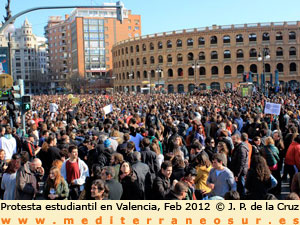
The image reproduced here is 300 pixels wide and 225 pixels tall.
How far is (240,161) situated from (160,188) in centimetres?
244

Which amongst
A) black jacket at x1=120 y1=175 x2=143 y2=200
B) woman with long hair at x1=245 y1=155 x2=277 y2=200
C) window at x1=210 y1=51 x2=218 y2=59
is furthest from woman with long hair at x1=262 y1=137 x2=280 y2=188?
window at x1=210 y1=51 x2=218 y2=59

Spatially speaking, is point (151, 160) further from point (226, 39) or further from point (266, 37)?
point (266, 37)

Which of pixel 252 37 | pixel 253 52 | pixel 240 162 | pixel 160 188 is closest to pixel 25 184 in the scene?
pixel 160 188

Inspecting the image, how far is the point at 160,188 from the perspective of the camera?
542 cm

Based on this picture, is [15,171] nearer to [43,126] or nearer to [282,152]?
[43,126]

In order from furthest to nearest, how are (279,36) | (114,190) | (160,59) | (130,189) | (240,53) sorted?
(160,59), (240,53), (279,36), (130,189), (114,190)

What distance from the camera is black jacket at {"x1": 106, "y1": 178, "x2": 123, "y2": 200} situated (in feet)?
16.8

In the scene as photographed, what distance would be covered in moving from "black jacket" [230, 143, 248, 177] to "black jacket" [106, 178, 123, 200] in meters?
2.89

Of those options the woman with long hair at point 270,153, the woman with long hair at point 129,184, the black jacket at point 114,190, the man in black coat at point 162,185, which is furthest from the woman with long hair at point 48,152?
the woman with long hair at point 270,153

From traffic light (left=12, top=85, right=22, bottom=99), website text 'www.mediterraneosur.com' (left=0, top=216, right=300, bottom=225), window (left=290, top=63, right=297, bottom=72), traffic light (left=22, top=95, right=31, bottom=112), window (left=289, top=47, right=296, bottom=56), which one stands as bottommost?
website text 'www.mediterraneosur.com' (left=0, top=216, right=300, bottom=225)

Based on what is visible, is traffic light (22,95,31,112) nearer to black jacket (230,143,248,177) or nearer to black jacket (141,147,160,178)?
black jacket (141,147,160,178)

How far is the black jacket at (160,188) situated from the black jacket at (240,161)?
2.16 metres

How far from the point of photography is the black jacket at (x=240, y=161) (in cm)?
712

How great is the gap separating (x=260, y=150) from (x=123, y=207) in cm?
440
